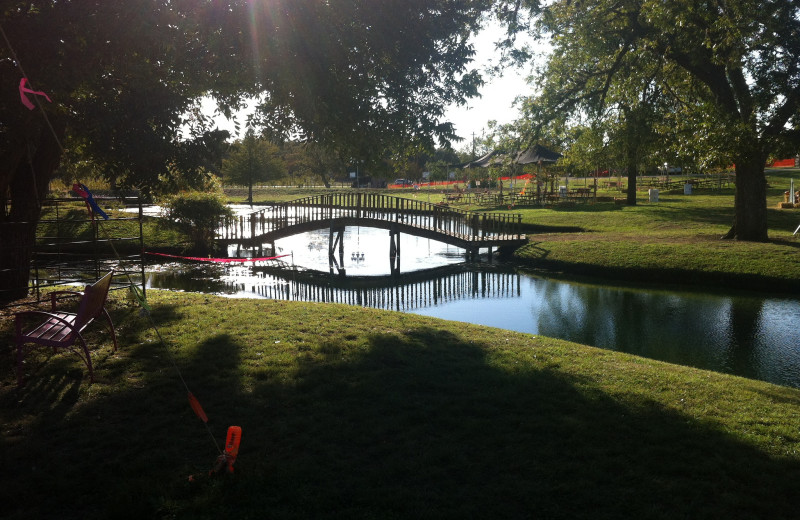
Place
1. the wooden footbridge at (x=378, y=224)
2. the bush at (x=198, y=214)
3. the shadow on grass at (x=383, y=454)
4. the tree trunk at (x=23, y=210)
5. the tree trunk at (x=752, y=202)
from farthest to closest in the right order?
1. the bush at (x=198, y=214)
2. the wooden footbridge at (x=378, y=224)
3. the tree trunk at (x=752, y=202)
4. the tree trunk at (x=23, y=210)
5. the shadow on grass at (x=383, y=454)

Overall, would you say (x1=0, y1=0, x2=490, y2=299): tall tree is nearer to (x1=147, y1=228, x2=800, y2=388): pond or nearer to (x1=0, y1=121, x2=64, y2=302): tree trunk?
(x1=0, y1=121, x2=64, y2=302): tree trunk

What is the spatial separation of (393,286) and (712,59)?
487 inches

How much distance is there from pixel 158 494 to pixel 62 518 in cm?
61

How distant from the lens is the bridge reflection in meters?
17.4

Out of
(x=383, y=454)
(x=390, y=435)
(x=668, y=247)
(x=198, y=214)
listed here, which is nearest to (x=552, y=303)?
(x=668, y=247)

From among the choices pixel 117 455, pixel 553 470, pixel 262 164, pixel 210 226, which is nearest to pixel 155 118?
pixel 117 455

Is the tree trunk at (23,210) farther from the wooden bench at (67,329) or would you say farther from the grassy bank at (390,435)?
the wooden bench at (67,329)

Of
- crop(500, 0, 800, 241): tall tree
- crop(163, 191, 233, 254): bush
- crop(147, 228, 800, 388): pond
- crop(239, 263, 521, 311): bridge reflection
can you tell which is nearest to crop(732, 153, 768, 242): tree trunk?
crop(500, 0, 800, 241): tall tree

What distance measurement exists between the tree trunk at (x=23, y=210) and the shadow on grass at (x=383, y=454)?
230 inches

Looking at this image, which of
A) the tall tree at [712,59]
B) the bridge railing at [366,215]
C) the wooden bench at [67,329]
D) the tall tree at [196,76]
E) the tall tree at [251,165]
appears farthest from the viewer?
the tall tree at [251,165]

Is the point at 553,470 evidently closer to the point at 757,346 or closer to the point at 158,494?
the point at 158,494

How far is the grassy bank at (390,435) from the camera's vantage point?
4363 mm

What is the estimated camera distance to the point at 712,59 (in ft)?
61.6

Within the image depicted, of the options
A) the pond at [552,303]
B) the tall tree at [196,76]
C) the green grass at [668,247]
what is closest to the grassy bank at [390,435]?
the pond at [552,303]
